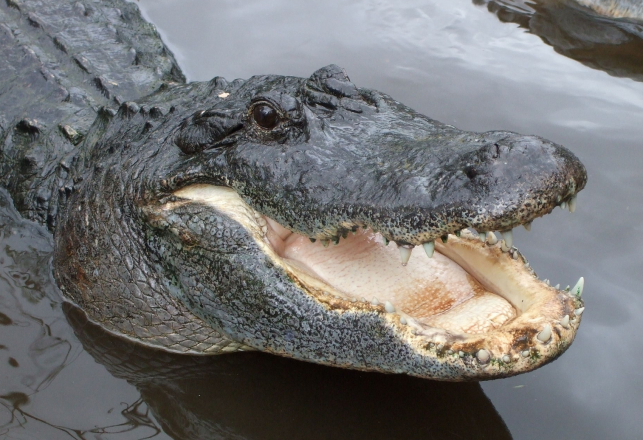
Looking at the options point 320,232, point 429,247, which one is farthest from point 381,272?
point 429,247

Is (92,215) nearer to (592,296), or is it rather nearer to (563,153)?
(563,153)

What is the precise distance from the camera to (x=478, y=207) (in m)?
2.17

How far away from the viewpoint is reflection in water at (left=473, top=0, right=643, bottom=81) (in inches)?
226

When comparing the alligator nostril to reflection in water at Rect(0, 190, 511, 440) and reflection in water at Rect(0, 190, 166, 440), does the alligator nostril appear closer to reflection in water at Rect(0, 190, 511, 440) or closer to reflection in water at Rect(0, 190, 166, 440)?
reflection in water at Rect(0, 190, 511, 440)

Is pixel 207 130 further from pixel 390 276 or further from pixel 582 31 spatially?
pixel 582 31

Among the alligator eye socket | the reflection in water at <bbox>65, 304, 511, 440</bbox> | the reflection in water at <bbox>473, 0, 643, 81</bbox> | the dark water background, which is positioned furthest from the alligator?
the reflection in water at <bbox>473, 0, 643, 81</bbox>

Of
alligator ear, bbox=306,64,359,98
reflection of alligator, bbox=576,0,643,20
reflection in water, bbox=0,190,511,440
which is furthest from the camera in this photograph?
reflection of alligator, bbox=576,0,643,20

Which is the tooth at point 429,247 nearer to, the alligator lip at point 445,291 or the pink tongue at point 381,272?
the alligator lip at point 445,291

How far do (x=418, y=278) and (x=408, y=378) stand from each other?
1.71 ft

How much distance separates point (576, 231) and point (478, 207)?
7.55 feet

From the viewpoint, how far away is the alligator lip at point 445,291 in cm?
229

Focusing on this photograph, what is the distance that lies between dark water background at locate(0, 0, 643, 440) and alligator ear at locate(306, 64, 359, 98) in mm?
1376

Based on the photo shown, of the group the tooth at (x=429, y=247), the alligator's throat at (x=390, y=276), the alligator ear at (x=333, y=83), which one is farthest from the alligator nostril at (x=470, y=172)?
the alligator ear at (x=333, y=83)

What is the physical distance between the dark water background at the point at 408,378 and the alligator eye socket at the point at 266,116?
1.22 meters
